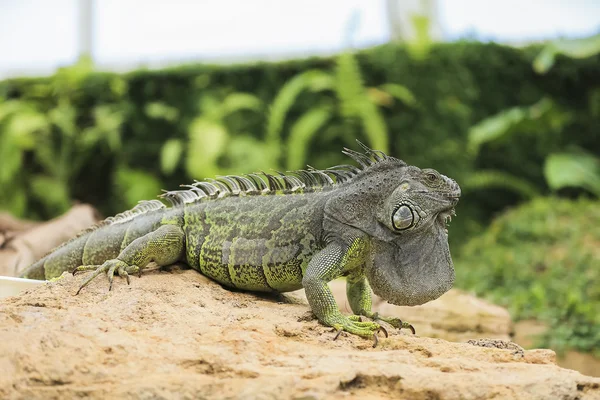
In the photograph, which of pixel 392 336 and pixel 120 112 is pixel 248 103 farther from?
pixel 392 336

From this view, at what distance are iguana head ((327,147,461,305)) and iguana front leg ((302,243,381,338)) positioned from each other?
0.88 ft

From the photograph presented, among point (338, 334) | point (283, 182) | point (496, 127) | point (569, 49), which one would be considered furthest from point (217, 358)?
point (569, 49)

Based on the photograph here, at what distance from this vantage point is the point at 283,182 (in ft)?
18.6

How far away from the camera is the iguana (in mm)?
4828

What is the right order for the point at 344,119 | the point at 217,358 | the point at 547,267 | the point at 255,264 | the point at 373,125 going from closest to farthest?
the point at 217,358 → the point at 255,264 → the point at 547,267 → the point at 373,125 → the point at 344,119

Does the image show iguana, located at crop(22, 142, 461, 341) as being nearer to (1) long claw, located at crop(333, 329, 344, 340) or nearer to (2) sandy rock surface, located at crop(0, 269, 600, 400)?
(1) long claw, located at crop(333, 329, 344, 340)

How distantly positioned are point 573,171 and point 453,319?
6.80 metres

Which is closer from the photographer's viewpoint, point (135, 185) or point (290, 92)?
point (290, 92)

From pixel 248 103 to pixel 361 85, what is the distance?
2.78 metres

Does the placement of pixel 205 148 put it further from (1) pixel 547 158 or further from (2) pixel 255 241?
(2) pixel 255 241

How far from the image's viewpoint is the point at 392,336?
15.0ft

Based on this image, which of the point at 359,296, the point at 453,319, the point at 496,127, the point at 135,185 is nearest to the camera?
the point at 359,296

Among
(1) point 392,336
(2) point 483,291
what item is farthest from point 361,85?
(1) point 392,336

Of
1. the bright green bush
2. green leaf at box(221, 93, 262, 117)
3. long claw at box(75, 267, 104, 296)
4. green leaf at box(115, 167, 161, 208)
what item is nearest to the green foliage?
the bright green bush
